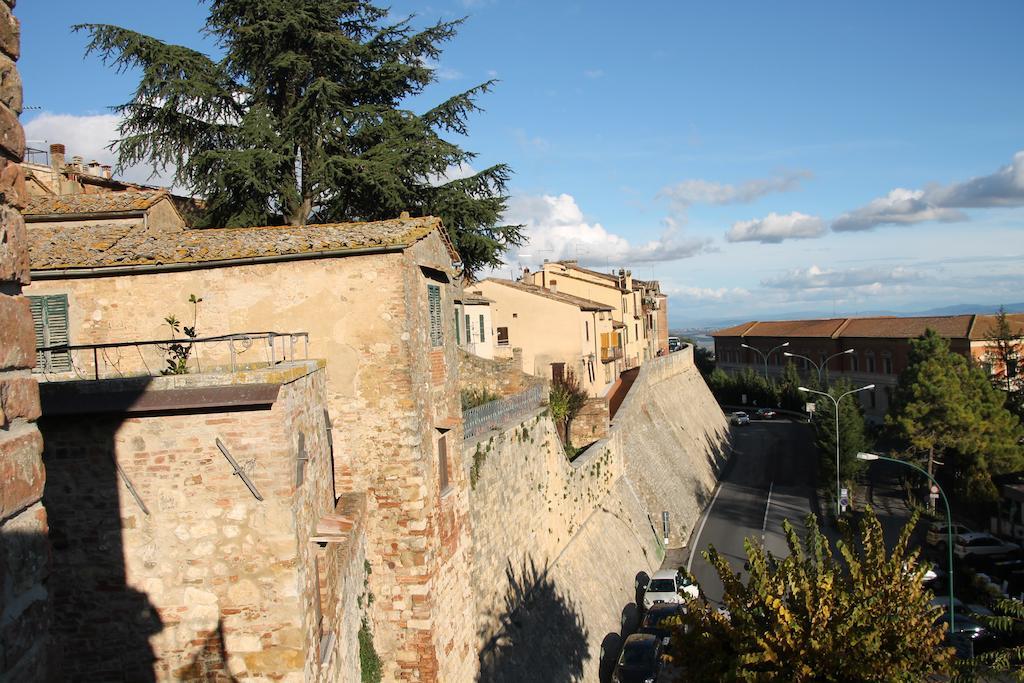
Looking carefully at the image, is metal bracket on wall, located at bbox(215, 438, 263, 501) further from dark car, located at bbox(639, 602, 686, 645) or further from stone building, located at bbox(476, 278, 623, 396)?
stone building, located at bbox(476, 278, 623, 396)

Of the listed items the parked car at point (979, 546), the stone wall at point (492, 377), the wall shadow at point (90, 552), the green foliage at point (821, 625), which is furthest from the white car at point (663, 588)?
the wall shadow at point (90, 552)

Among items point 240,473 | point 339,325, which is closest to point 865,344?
point 339,325

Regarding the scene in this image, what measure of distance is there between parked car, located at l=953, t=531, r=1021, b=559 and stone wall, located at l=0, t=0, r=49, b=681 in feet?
112

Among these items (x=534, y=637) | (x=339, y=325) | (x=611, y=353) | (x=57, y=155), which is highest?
(x=57, y=155)

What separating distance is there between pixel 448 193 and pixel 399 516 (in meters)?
11.2

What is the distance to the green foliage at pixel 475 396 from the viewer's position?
21.2 meters

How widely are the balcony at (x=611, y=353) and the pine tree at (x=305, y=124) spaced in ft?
85.3

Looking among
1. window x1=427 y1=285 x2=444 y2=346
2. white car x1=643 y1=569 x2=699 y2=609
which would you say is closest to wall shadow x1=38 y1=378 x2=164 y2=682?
window x1=427 y1=285 x2=444 y2=346

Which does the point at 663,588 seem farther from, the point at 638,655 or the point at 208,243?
the point at 208,243

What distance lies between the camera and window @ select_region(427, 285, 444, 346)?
12.0m

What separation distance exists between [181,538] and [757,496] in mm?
39293

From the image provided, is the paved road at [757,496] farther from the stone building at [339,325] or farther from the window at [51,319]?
the window at [51,319]

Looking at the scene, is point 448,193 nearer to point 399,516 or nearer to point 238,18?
point 238,18

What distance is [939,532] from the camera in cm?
3372
